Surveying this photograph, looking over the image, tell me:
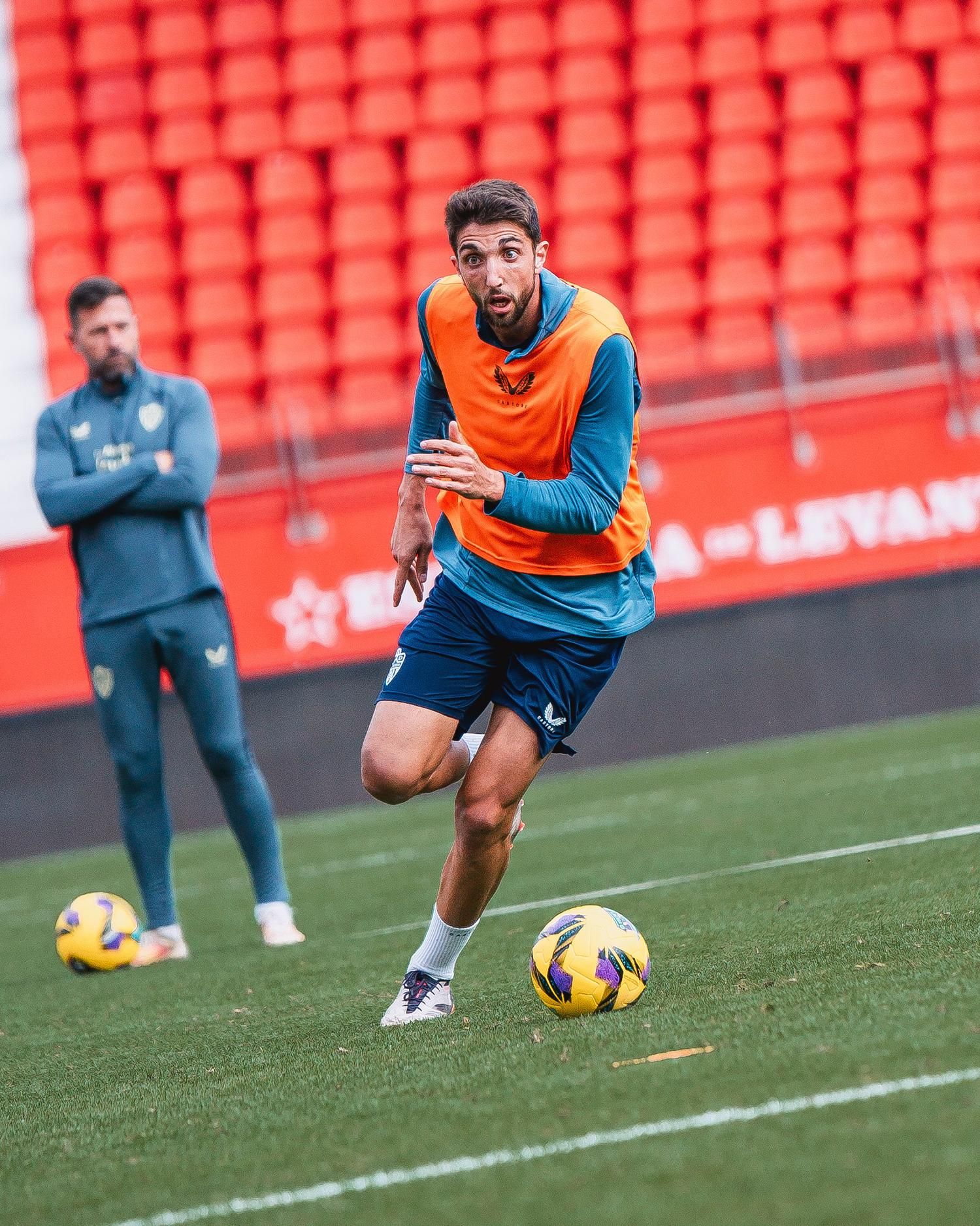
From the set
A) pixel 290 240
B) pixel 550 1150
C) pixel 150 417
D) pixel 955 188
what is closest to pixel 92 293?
pixel 150 417

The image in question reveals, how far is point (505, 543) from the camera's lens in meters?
3.91

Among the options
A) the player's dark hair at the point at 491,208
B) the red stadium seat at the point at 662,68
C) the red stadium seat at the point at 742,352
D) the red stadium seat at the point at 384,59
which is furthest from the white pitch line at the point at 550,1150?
the red stadium seat at the point at 384,59

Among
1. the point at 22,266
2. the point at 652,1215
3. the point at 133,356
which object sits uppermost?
the point at 22,266

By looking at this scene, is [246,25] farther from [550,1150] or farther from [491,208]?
[550,1150]

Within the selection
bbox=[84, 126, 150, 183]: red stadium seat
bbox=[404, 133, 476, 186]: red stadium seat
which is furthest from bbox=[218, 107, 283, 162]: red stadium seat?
bbox=[404, 133, 476, 186]: red stadium seat

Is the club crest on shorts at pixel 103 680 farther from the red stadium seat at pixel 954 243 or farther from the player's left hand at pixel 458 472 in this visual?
the red stadium seat at pixel 954 243

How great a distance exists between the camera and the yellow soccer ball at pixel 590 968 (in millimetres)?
3533

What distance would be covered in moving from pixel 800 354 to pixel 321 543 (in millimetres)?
3086

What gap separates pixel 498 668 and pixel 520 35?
10.8 m

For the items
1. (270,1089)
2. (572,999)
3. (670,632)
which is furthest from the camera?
(670,632)

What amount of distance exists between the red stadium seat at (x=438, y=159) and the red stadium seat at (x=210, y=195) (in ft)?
4.40

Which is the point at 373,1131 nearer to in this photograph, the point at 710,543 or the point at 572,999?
the point at 572,999

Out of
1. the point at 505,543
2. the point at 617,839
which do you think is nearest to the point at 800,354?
the point at 617,839

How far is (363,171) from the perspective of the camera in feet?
43.5
